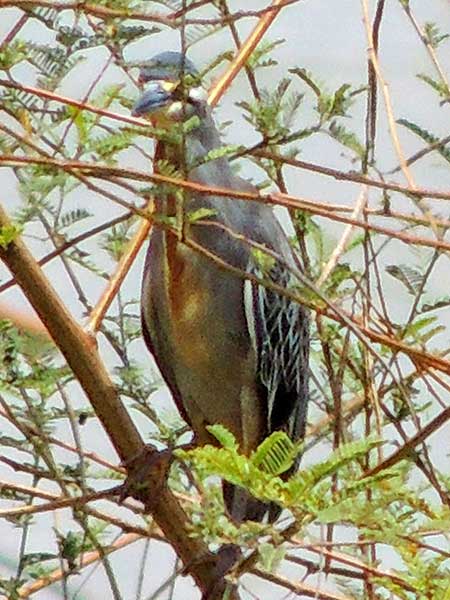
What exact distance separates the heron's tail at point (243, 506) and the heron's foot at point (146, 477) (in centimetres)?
26

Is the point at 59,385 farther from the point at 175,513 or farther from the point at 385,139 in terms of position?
the point at 385,139

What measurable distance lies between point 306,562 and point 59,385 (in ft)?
0.73

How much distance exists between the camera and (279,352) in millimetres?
1419

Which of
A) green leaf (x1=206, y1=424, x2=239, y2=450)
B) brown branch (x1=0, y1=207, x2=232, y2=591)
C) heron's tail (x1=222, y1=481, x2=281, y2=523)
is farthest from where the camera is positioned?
heron's tail (x1=222, y1=481, x2=281, y2=523)

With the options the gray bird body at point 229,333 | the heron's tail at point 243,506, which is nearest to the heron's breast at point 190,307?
the gray bird body at point 229,333

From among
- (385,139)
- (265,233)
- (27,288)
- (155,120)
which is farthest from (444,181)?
(27,288)

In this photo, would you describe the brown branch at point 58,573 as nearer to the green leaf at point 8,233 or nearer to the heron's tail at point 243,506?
the heron's tail at point 243,506

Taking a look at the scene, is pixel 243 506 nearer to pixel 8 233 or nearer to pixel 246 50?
pixel 246 50

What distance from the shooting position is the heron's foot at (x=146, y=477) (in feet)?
3.20

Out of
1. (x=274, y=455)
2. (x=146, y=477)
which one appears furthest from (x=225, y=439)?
(x=146, y=477)

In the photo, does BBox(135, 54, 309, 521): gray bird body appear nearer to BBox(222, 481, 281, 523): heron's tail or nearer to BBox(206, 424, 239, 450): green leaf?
BBox(222, 481, 281, 523): heron's tail

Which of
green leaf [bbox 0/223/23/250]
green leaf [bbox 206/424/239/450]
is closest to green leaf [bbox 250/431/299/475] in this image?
green leaf [bbox 206/424/239/450]

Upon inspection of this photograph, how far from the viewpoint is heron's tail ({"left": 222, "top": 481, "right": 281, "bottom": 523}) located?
1.32 meters

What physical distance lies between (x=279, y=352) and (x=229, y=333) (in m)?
0.06
